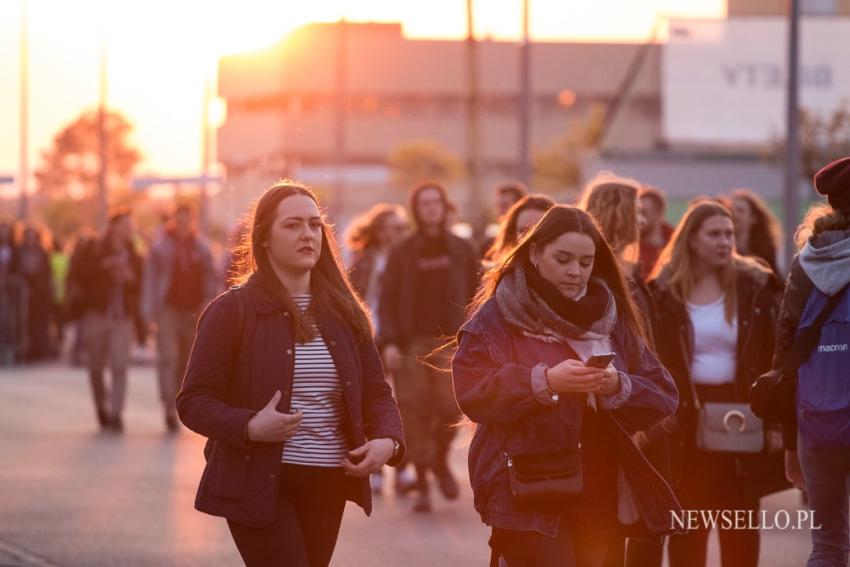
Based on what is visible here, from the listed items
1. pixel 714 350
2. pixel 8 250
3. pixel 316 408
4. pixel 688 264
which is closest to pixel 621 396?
pixel 316 408

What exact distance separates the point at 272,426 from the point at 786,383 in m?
2.19

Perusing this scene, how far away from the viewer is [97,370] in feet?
57.2

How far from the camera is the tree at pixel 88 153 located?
110375 mm

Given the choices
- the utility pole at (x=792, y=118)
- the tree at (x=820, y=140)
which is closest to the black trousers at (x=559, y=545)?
the utility pole at (x=792, y=118)

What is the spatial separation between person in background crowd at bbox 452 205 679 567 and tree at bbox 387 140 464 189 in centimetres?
7619

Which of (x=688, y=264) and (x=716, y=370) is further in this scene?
(x=688, y=264)

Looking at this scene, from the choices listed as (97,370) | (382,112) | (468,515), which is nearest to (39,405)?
(97,370)

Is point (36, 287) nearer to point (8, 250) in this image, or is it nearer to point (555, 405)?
point (8, 250)

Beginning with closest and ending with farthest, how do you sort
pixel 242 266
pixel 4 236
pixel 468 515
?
pixel 242 266, pixel 468 515, pixel 4 236

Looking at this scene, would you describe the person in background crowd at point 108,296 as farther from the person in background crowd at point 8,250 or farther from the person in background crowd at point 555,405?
the person in background crowd at point 555,405

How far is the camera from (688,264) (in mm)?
8289

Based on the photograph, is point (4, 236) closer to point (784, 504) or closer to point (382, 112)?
point (784, 504)

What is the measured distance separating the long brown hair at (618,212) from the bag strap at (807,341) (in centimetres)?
127

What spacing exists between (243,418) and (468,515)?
238 inches
